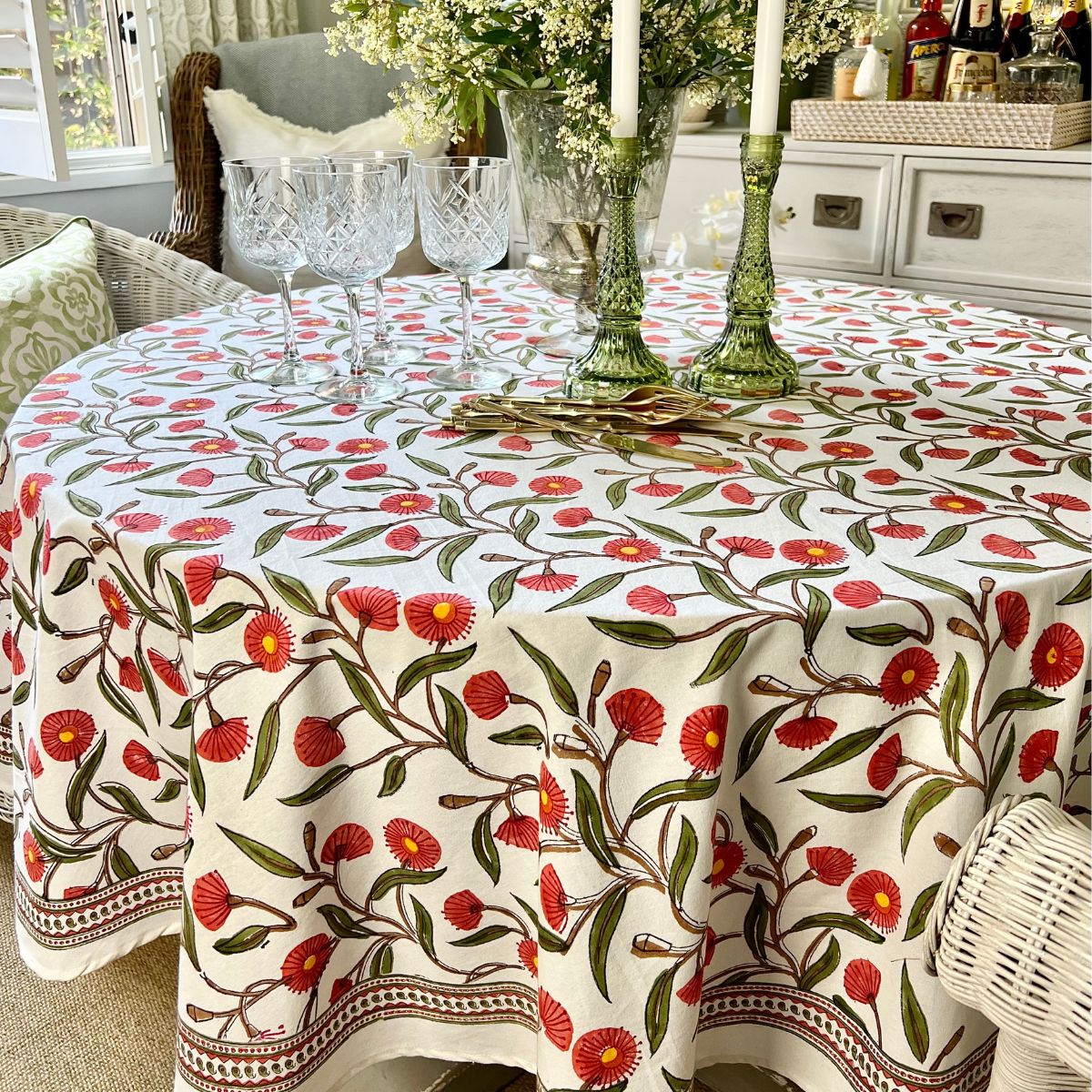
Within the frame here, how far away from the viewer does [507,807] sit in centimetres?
79

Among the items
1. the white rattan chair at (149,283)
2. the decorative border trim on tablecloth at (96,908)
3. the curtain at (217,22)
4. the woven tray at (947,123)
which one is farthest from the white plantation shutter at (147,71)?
the decorative border trim on tablecloth at (96,908)

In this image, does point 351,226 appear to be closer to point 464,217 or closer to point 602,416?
point 464,217

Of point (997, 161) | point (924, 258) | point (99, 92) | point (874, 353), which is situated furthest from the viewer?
point (99, 92)

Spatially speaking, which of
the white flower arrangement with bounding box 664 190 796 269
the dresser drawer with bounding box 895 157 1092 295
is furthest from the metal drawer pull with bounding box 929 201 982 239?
the white flower arrangement with bounding box 664 190 796 269

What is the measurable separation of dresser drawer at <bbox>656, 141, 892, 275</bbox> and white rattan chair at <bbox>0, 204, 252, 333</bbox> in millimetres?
1071

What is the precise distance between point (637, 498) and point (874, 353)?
1.87 ft

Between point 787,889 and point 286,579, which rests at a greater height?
point 286,579

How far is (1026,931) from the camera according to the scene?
539 mm

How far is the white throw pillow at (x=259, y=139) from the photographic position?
105 inches

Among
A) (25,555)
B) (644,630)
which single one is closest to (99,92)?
(25,555)

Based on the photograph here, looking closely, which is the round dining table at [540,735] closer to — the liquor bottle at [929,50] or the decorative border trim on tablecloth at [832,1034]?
the decorative border trim on tablecloth at [832,1034]

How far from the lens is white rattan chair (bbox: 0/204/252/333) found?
73.7 inches

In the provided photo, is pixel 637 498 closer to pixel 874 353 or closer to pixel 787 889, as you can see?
pixel 787 889

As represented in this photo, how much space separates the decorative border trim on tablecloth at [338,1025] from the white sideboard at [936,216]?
199 cm
